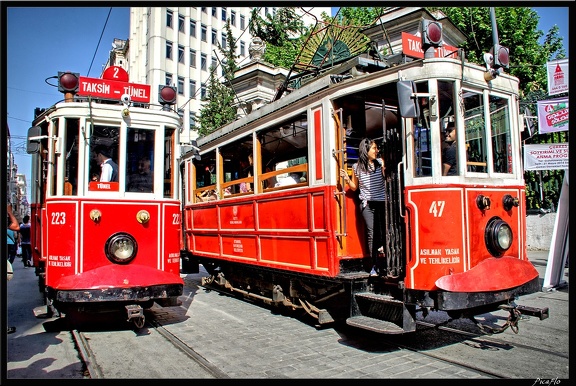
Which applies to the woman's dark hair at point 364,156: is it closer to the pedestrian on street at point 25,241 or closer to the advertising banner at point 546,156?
the advertising banner at point 546,156

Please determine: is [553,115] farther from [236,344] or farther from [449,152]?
[236,344]

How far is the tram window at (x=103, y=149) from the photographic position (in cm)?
650

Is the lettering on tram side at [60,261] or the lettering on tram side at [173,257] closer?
the lettering on tram side at [60,261]

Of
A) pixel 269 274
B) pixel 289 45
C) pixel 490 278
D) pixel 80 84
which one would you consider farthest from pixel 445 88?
pixel 289 45

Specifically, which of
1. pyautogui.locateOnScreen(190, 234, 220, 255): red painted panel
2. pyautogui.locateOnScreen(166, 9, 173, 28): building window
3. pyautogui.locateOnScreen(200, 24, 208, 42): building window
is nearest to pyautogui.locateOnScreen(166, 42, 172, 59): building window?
pyautogui.locateOnScreen(166, 9, 173, 28): building window

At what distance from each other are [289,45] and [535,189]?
1585 cm

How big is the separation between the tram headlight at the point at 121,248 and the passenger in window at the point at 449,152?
4.36m

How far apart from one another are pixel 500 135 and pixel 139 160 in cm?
504

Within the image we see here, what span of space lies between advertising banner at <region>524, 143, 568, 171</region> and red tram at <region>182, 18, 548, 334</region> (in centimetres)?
454

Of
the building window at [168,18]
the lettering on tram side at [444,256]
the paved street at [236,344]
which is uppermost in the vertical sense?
the building window at [168,18]

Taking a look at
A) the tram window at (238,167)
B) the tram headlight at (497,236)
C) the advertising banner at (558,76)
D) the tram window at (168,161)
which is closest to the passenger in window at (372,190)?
the tram headlight at (497,236)

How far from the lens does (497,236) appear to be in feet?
17.0

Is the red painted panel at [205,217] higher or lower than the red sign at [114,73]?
lower

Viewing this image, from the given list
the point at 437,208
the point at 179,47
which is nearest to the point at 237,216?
the point at 437,208
